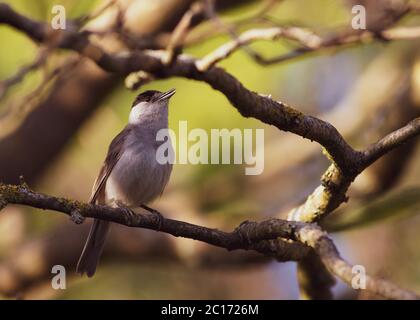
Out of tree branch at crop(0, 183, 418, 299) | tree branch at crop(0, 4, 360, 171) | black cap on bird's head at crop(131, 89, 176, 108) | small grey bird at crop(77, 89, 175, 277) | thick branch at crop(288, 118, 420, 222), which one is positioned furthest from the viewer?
black cap on bird's head at crop(131, 89, 176, 108)

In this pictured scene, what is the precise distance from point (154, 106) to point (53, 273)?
6.57 feet

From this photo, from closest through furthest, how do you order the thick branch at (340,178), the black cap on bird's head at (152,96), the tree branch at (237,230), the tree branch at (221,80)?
the tree branch at (237,230), the thick branch at (340,178), the tree branch at (221,80), the black cap on bird's head at (152,96)

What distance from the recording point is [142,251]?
7945mm

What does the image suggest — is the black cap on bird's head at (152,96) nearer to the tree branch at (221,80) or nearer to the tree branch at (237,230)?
the tree branch at (221,80)

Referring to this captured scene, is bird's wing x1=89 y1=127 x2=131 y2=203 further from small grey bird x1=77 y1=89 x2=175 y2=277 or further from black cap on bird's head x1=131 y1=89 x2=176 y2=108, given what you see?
black cap on bird's head x1=131 y1=89 x2=176 y2=108

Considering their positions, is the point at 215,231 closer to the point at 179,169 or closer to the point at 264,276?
the point at 179,169

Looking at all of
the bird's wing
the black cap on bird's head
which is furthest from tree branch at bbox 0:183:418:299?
the black cap on bird's head

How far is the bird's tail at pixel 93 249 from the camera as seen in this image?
21.2ft

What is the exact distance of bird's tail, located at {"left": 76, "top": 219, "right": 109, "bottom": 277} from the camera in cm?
645

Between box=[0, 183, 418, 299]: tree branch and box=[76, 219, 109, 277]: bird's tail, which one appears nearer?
box=[0, 183, 418, 299]: tree branch

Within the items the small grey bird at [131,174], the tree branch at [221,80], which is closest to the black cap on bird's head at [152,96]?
the small grey bird at [131,174]

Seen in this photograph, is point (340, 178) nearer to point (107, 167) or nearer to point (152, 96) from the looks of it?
point (107, 167)

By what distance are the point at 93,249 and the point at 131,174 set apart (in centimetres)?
80
